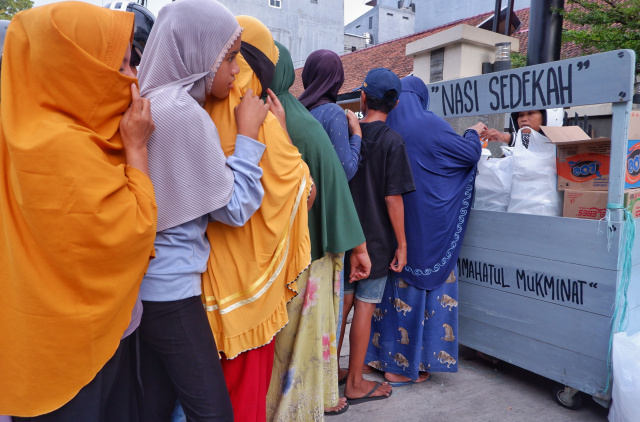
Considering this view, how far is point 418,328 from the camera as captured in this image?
301 cm

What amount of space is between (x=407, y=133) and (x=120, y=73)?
199cm

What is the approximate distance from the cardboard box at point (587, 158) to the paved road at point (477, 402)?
1.21m

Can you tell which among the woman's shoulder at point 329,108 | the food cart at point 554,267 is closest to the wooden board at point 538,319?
the food cart at point 554,267

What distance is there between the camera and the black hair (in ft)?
9.20

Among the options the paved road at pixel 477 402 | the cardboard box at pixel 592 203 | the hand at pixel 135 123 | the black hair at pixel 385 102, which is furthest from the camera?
the black hair at pixel 385 102

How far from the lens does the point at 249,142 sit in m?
1.66

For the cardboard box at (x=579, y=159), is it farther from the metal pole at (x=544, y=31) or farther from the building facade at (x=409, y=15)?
the building facade at (x=409, y=15)

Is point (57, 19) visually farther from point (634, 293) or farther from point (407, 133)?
point (634, 293)

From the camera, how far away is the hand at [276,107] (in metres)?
2.00

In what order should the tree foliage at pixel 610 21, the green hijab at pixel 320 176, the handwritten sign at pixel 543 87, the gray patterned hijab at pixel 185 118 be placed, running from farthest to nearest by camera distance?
the tree foliage at pixel 610 21 < the handwritten sign at pixel 543 87 < the green hijab at pixel 320 176 < the gray patterned hijab at pixel 185 118

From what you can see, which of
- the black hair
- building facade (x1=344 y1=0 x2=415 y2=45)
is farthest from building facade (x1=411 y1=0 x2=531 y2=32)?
the black hair

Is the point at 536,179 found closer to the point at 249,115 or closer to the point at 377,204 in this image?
the point at 377,204

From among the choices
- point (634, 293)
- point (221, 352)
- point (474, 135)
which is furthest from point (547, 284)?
point (221, 352)

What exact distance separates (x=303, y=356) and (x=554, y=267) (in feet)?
4.85
